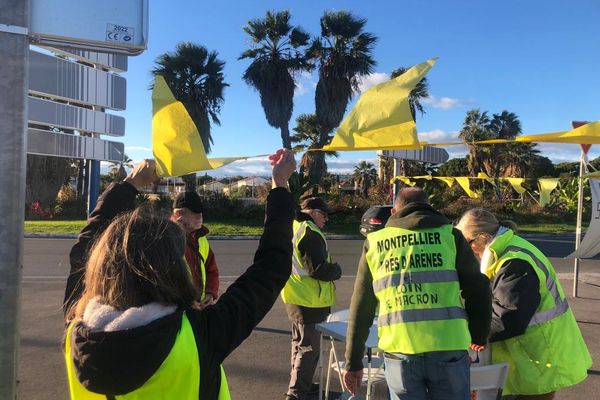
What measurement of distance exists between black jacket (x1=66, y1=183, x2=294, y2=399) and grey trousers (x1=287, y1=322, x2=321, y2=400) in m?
2.54

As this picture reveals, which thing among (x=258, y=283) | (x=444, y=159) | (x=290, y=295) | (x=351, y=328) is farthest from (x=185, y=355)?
(x=444, y=159)

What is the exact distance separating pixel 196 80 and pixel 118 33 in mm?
24829

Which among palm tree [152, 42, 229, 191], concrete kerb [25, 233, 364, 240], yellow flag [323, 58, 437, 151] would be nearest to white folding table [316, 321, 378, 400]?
yellow flag [323, 58, 437, 151]

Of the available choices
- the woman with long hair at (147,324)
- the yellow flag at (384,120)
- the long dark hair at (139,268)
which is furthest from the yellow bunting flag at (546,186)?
the long dark hair at (139,268)

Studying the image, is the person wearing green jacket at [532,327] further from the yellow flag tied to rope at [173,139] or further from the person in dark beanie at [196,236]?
the person in dark beanie at [196,236]

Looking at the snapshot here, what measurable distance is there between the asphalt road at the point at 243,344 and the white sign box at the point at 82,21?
125 inches

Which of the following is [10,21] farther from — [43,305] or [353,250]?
[353,250]

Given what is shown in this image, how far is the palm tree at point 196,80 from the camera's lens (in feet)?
81.8

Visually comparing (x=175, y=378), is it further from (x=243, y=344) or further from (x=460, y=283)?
(x=243, y=344)

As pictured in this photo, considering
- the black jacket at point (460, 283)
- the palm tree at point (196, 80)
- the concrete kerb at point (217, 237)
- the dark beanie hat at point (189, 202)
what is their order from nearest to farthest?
the black jacket at point (460, 283)
the dark beanie hat at point (189, 202)
the concrete kerb at point (217, 237)
the palm tree at point (196, 80)

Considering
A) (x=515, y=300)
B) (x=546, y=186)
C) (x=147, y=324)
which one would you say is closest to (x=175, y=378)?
(x=147, y=324)

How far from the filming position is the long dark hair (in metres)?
1.28

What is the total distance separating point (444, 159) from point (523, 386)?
11.4m

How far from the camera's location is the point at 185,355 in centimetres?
128
